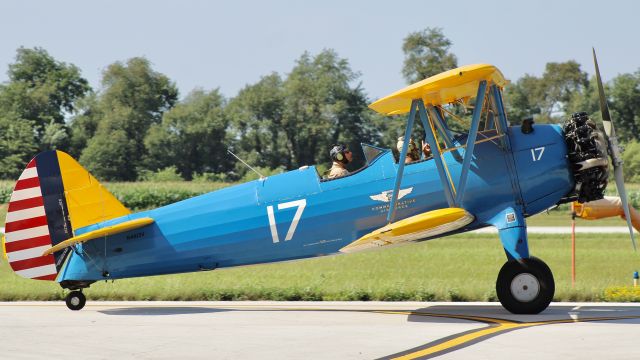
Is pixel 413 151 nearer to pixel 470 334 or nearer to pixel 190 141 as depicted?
pixel 470 334

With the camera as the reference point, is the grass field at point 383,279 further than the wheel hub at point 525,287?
Yes

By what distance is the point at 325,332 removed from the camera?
10648mm

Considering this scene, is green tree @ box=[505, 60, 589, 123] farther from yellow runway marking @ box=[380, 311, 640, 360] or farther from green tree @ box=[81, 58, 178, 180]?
yellow runway marking @ box=[380, 311, 640, 360]

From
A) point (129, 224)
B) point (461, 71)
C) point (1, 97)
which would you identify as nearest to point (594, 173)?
point (461, 71)

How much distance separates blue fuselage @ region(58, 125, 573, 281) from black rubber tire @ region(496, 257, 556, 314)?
2.69 ft

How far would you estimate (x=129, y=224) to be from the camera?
13.4m

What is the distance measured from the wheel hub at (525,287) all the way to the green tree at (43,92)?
70.5m

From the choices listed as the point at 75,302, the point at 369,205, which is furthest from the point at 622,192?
the point at 75,302

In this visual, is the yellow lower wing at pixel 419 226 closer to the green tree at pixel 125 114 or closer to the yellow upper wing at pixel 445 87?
the yellow upper wing at pixel 445 87

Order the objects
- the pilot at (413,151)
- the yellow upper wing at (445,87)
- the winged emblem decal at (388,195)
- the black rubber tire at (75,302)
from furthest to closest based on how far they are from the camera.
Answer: the black rubber tire at (75,302)
the pilot at (413,151)
the winged emblem decal at (388,195)
the yellow upper wing at (445,87)

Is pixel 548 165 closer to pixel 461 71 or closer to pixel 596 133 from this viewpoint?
pixel 596 133

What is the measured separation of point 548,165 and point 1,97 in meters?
82.3

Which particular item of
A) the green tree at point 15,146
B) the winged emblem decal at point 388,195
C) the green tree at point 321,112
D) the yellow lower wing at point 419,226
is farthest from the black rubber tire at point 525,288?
the green tree at point 15,146

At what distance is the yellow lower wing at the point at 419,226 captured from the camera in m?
11.4
